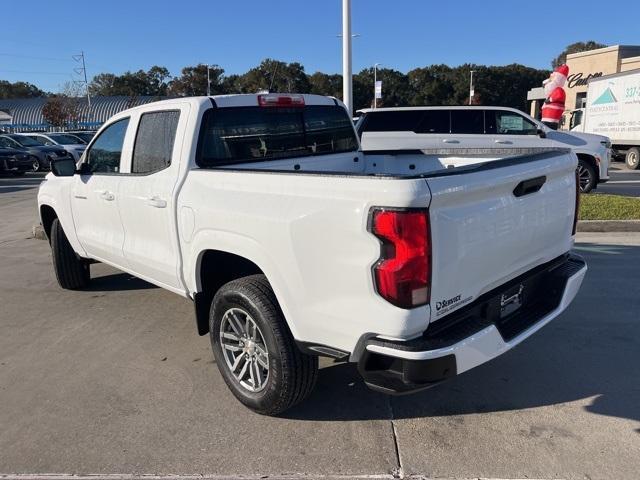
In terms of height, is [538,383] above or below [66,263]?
below

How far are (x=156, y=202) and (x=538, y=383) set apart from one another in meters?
3.00

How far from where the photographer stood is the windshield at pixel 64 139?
25.4 m

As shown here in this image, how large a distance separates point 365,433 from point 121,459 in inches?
54.7

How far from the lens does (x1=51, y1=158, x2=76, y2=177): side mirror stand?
4.96m

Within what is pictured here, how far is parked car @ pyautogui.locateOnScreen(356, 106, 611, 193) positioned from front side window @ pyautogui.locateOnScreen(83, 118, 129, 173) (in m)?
6.85

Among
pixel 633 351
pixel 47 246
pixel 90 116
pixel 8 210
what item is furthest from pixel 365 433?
pixel 90 116

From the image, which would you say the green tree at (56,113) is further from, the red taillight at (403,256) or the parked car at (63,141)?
the red taillight at (403,256)

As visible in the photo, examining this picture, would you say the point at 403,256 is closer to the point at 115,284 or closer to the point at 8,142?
the point at 115,284

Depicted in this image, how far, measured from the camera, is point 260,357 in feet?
10.9

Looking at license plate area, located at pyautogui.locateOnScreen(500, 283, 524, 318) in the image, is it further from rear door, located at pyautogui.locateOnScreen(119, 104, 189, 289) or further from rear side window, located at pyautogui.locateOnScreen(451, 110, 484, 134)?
rear side window, located at pyautogui.locateOnScreen(451, 110, 484, 134)

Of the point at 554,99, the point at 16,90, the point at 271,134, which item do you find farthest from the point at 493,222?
the point at 16,90

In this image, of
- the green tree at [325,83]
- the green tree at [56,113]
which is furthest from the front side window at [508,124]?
the green tree at [325,83]

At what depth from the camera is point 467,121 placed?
1149 centimetres

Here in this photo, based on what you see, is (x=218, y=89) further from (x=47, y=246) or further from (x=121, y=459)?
(x=121, y=459)
